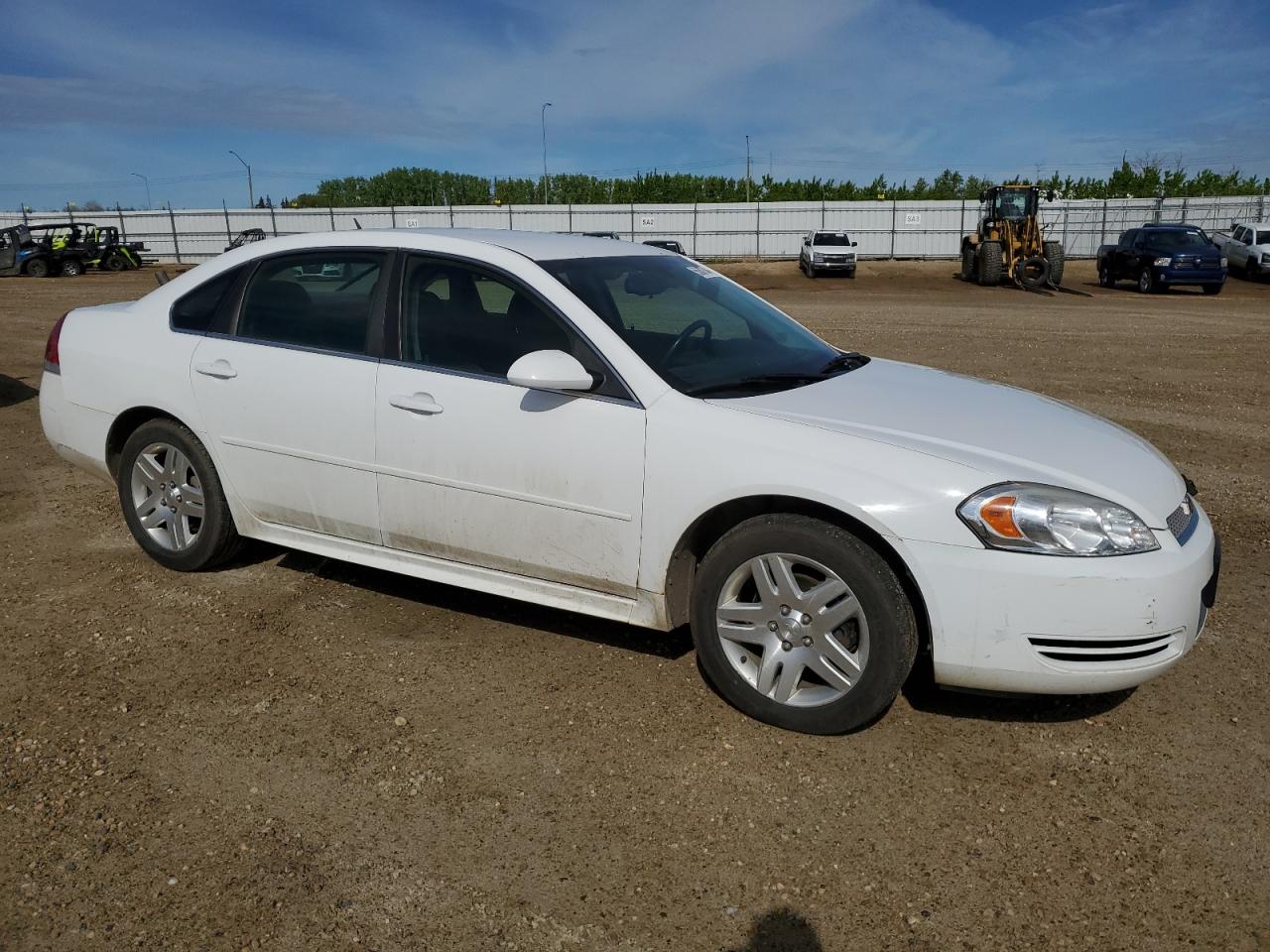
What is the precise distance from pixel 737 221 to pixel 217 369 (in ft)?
141

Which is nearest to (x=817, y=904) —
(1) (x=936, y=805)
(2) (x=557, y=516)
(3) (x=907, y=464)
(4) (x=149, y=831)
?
(1) (x=936, y=805)

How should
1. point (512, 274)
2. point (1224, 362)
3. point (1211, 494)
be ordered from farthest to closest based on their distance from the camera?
point (1224, 362) < point (1211, 494) < point (512, 274)

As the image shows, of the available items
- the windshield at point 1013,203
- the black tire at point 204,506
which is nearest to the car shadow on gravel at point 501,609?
the black tire at point 204,506

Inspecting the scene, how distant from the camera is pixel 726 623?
3.58m

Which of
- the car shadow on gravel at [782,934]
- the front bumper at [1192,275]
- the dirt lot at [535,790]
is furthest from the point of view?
the front bumper at [1192,275]

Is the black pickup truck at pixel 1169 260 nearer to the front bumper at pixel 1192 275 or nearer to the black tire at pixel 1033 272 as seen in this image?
the front bumper at pixel 1192 275

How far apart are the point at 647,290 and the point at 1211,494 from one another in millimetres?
4101

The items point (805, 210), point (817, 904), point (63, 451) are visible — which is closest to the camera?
point (817, 904)

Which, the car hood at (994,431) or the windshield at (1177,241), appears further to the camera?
the windshield at (1177,241)

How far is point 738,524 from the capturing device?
359 cm

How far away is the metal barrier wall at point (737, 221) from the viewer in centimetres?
4281

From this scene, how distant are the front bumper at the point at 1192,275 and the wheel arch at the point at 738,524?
25957 mm

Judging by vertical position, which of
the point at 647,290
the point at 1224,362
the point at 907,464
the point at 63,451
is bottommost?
the point at 1224,362

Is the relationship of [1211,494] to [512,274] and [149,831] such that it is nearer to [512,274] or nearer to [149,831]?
[512,274]
